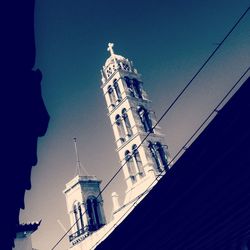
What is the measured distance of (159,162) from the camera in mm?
32094

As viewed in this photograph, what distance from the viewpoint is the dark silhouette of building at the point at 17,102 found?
339 cm

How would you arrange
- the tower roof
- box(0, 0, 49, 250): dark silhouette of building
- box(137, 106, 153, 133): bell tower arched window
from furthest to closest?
the tower roof
box(137, 106, 153, 133): bell tower arched window
box(0, 0, 49, 250): dark silhouette of building

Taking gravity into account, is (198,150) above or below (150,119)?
below

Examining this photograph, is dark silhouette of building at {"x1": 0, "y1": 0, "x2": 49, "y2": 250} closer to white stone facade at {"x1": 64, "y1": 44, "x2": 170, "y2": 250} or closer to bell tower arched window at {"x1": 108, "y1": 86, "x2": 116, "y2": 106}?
white stone facade at {"x1": 64, "y1": 44, "x2": 170, "y2": 250}

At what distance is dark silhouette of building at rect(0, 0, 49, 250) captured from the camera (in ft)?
11.1

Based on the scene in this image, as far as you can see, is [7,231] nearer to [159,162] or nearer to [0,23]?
[0,23]

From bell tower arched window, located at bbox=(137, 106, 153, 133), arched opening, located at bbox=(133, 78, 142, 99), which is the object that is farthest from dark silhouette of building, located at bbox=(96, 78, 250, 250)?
arched opening, located at bbox=(133, 78, 142, 99)

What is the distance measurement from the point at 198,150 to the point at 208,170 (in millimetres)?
296

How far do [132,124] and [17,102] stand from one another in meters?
29.9

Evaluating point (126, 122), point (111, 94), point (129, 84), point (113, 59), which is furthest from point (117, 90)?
point (126, 122)

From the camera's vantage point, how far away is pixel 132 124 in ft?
111

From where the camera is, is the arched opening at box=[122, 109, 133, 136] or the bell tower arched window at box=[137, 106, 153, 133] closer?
the arched opening at box=[122, 109, 133, 136]

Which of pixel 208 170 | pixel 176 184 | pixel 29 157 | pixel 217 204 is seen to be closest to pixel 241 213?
pixel 217 204

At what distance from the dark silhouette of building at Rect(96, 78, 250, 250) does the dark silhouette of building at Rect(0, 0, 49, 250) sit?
1983 millimetres
